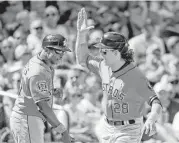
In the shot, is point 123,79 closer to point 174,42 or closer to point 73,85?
point 73,85

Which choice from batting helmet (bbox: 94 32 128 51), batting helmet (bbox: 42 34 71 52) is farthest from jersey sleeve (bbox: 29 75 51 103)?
batting helmet (bbox: 94 32 128 51)

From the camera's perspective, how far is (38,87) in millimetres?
4902

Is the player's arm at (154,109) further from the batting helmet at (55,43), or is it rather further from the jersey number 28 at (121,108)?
the batting helmet at (55,43)

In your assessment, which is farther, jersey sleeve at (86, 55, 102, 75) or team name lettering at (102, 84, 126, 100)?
jersey sleeve at (86, 55, 102, 75)

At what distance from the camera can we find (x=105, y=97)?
193 inches

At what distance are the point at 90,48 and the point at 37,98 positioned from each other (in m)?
4.59

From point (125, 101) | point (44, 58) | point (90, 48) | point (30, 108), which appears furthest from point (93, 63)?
point (90, 48)

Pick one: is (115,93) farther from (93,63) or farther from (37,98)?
(37,98)

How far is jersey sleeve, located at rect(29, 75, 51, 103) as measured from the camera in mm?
4895

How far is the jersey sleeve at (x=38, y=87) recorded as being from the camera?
4.89 metres

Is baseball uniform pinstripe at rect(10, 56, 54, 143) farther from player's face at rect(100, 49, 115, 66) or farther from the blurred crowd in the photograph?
the blurred crowd

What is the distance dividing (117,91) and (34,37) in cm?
475

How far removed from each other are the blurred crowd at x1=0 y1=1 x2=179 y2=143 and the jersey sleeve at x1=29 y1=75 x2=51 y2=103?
1.94 metres

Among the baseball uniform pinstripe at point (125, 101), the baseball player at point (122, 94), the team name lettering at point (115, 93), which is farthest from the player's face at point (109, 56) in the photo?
the team name lettering at point (115, 93)
